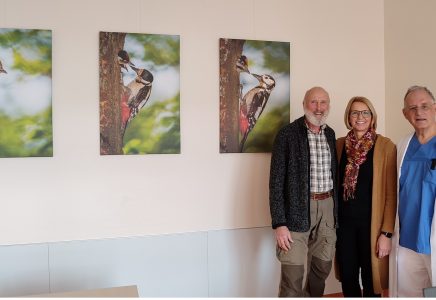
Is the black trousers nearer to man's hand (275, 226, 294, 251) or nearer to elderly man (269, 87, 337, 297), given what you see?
elderly man (269, 87, 337, 297)

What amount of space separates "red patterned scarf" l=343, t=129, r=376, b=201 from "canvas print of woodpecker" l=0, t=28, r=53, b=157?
6.00 ft

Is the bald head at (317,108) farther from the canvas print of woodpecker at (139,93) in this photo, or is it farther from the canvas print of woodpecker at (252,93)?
the canvas print of woodpecker at (139,93)

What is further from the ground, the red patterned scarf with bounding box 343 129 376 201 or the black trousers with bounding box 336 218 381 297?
the red patterned scarf with bounding box 343 129 376 201

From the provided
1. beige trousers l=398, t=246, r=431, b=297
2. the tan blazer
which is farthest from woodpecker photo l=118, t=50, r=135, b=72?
beige trousers l=398, t=246, r=431, b=297

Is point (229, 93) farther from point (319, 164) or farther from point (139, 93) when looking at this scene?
point (319, 164)

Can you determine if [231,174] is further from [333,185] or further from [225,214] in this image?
[333,185]

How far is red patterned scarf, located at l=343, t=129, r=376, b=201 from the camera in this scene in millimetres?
2404

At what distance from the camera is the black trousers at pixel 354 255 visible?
239 centimetres

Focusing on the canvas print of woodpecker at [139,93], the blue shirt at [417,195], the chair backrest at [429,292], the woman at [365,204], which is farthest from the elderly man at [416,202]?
the canvas print of woodpecker at [139,93]

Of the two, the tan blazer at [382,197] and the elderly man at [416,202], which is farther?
the tan blazer at [382,197]

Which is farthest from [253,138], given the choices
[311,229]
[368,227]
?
[368,227]

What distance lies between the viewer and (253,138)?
2986 millimetres

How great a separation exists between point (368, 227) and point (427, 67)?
1.28 meters

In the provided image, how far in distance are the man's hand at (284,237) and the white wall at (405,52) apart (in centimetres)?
133
